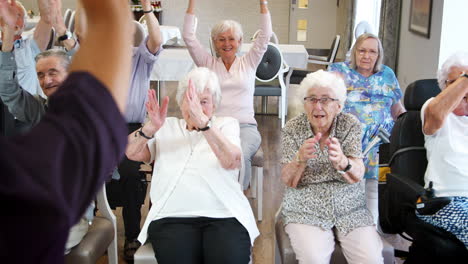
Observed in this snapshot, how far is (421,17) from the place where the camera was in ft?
19.4

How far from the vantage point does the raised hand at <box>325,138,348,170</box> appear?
2.32m

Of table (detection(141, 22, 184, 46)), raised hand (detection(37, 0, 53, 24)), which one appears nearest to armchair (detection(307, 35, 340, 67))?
table (detection(141, 22, 184, 46))

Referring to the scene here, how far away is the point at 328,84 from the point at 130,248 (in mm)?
1446

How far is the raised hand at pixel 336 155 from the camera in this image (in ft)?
7.61

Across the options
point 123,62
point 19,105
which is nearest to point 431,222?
point 19,105

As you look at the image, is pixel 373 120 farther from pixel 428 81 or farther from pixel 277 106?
pixel 277 106

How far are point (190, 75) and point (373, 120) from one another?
4.25 ft

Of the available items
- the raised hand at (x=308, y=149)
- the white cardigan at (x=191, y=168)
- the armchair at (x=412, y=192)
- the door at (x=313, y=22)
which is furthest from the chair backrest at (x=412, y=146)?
the door at (x=313, y=22)

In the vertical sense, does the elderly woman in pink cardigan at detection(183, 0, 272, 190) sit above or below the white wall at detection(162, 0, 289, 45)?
below

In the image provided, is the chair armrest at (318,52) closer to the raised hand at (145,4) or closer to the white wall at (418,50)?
the white wall at (418,50)

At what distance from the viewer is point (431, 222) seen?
2.42 metres

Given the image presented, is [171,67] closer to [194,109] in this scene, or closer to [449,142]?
[194,109]

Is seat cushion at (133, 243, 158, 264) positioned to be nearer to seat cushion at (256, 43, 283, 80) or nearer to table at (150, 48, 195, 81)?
seat cushion at (256, 43, 283, 80)

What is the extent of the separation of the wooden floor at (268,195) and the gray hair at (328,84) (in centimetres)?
94
